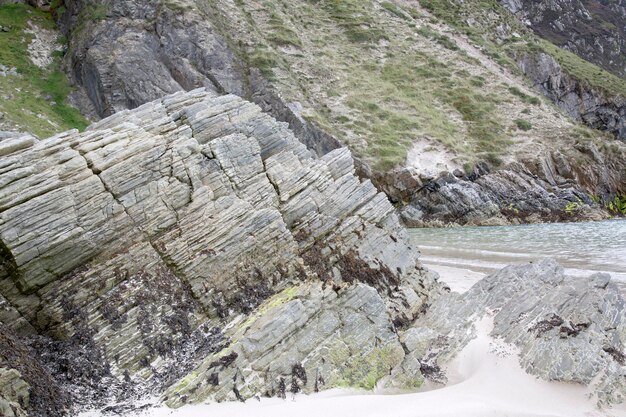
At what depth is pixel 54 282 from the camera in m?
10.9

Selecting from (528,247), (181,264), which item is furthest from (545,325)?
(528,247)

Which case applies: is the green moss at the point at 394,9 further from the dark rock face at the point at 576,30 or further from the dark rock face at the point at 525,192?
the dark rock face at the point at 576,30

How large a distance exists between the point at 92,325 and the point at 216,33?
161 ft

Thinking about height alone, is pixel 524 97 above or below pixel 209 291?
below

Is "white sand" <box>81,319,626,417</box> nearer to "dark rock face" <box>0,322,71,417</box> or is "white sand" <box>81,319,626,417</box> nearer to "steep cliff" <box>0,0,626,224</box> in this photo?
"dark rock face" <box>0,322,71,417</box>

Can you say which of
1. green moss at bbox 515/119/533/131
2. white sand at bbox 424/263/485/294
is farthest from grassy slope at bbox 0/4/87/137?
green moss at bbox 515/119/533/131

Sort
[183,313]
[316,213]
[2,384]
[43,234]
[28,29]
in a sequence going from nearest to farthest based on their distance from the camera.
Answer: [2,384]
[43,234]
[183,313]
[316,213]
[28,29]

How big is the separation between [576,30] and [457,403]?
138m

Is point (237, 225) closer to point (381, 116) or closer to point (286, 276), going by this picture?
point (286, 276)

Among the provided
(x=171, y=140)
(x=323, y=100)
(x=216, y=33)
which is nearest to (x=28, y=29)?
(x=216, y=33)

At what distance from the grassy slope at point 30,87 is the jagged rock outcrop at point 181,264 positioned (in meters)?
27.5

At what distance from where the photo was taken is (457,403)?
10.4 m

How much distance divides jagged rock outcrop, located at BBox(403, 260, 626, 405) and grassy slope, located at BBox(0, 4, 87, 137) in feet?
108

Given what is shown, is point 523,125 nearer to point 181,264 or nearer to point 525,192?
point 525,192
